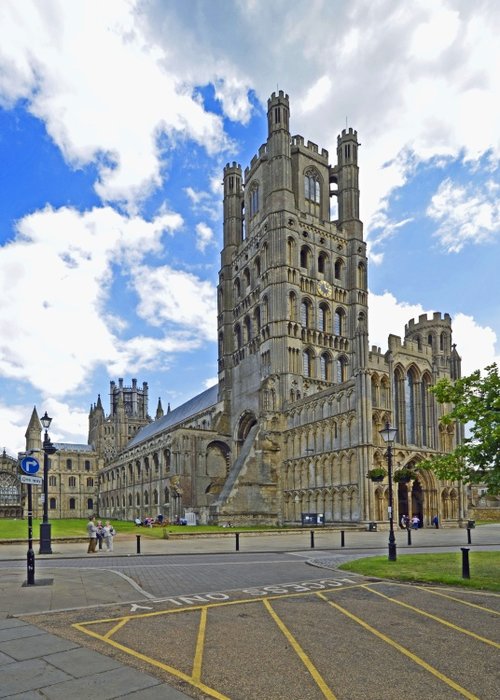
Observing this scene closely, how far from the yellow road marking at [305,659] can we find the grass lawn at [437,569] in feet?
19.8

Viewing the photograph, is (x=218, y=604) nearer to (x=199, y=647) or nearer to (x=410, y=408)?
(x=199, y=647)

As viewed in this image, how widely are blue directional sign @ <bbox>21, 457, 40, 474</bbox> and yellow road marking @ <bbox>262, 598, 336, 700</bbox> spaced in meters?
8.53

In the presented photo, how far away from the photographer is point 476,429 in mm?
16531

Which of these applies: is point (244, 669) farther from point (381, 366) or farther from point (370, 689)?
point (381, 366)

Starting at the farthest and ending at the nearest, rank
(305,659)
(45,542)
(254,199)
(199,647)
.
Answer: (254,199), (45,542), (199,647), (305,659)

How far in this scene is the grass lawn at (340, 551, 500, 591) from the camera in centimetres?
1518

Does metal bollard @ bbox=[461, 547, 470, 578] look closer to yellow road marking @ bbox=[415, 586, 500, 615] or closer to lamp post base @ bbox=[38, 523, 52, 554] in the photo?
yellow road marking @ bbox=[415, 586, 500, 615]

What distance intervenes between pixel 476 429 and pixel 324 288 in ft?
168

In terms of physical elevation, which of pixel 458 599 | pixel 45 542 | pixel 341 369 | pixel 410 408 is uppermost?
pixel 341 369

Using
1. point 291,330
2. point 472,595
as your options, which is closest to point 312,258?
point 291,330

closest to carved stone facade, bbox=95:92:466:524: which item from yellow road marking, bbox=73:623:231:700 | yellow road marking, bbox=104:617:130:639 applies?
yellow road marking, bbox=104:617:130:639

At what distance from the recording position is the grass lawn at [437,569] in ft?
49.8

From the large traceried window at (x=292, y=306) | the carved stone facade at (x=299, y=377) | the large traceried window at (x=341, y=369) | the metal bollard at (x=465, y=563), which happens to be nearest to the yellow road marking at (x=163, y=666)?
the metal bollard at (x=465, y=563)

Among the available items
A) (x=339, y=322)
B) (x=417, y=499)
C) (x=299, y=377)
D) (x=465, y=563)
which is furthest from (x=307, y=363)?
(x=465, y=563)
